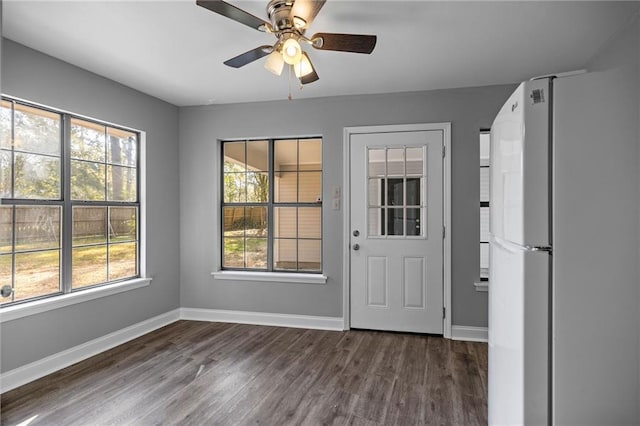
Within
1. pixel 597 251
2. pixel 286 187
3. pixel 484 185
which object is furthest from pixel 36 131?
pixel 484 185

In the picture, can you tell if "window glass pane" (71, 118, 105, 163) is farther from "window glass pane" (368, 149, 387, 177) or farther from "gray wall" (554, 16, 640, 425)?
"gray wall" (554, 16, 640, 425)

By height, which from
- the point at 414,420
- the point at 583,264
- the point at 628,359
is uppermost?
the point at 583,264

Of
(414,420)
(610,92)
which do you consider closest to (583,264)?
(610,92)

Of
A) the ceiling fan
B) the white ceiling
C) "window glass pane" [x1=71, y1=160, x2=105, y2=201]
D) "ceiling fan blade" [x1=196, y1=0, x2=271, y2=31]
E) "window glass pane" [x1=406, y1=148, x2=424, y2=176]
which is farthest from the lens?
"window glass pane" [x1=406, y1=148, x2=424, y2=176]

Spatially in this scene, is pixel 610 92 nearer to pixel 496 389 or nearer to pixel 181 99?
Answer: pixel 496 389

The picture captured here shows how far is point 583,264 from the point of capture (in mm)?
1229

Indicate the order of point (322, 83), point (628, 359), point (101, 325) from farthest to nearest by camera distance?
point (322, 83) < point (101, 325) < point (628, 359)

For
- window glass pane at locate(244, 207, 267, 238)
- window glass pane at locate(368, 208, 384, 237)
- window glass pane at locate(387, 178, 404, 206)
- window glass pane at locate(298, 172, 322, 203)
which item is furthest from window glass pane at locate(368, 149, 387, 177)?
window glass pane at locate(244, 207, 267, 238)

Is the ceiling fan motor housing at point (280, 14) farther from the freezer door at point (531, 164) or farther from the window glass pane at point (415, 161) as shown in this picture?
the window glass pane at point (415, 161)

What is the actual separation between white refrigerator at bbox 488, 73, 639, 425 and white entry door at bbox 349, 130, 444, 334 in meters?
2.60

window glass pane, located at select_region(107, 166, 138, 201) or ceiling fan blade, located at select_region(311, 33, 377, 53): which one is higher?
ceiling fan blade, located at select_region(311, 33, 377, 53)

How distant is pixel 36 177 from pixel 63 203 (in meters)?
0.29

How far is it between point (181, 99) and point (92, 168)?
48.8 inches

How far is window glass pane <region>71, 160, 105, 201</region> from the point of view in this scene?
324 centimetres
